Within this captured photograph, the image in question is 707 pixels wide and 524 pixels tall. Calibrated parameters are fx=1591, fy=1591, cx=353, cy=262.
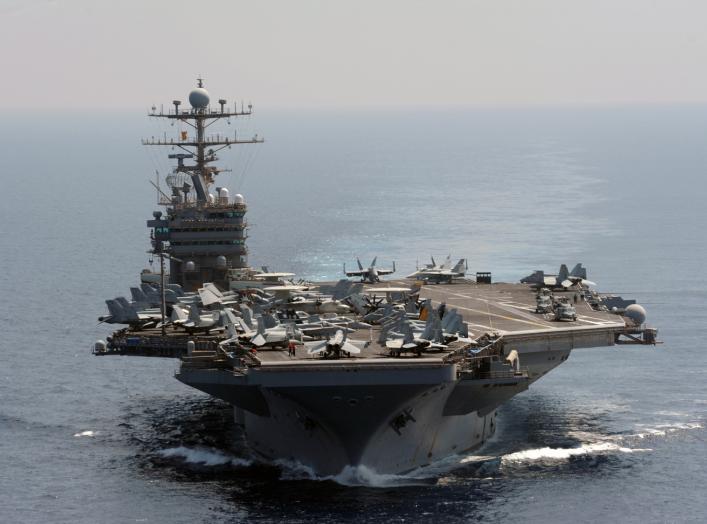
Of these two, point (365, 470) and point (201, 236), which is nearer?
point (365, 470)

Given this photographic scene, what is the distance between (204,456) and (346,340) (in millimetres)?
5761

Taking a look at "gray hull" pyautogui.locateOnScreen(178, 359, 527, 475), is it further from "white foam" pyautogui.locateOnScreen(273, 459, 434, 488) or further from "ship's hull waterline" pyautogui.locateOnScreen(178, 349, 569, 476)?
"white foam" pyautogui.locateOnScreen(273, 459, 434, 488)

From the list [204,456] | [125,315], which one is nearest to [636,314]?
[204,456]

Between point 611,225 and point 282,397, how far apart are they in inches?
2454

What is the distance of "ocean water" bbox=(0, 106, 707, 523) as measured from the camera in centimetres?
4162

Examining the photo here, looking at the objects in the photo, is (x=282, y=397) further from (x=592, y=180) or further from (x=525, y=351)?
(x=592, y=180)

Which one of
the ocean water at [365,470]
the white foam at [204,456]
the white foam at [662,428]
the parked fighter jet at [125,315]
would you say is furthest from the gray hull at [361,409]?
the parked fighter jet at [125,315]

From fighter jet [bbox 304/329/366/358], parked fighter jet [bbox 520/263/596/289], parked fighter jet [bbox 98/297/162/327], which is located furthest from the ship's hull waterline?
parked fighter jet [bbox 520/263/596/289]

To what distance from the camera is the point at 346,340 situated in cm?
4469

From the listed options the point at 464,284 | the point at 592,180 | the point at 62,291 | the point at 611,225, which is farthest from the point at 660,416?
the point at 592,180

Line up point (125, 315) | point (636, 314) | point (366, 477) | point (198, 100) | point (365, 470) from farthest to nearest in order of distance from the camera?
point (198, 100) < point (636, 314) < point (125, 315) < point (365, 470) < point (366, 477)

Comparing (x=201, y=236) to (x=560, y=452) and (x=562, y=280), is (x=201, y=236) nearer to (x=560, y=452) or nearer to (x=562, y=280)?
(x=562, y=280)

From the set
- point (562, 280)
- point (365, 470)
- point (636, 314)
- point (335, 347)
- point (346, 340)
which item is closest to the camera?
point (365, 470)

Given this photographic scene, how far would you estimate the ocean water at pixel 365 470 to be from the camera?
41.6 m
